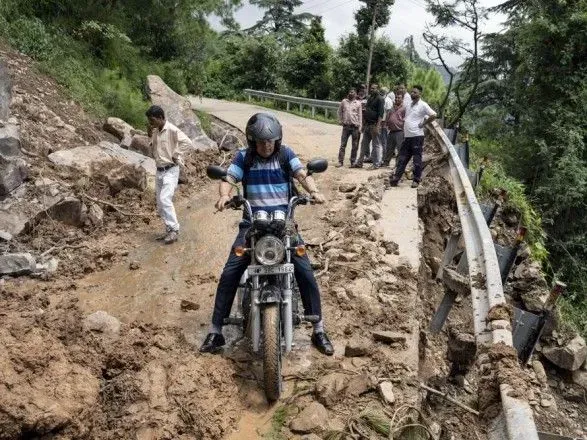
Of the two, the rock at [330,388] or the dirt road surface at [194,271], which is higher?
the rock at [330,388]

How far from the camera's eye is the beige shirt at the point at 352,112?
440 inches

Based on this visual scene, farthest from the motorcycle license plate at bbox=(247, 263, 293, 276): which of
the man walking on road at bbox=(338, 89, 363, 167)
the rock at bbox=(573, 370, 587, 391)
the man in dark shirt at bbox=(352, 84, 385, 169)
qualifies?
the man walking on road at bbox=(338, 89, 363, 167)

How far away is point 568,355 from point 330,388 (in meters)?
4.62

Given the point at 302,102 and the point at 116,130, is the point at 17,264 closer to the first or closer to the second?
the point at 116,130

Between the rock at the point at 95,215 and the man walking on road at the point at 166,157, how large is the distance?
976 millimetres

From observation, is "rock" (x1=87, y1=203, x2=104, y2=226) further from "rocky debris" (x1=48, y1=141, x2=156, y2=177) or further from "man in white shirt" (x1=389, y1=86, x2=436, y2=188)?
"man in white shirt" (x1=389, y1=86, x2=436, y2=188)

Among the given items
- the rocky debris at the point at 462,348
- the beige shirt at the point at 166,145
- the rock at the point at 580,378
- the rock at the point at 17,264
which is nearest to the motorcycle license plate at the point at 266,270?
the rocky debris at the point at 462,348

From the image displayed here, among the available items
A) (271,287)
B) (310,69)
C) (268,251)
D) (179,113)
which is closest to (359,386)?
(271,287)

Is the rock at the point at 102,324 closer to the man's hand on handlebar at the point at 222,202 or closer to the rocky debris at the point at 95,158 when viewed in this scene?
the man's hand on handlebar at the point at 222,202

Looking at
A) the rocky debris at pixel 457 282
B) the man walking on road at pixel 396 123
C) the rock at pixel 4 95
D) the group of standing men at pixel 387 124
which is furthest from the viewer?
the man walking on road at pixel 396 123

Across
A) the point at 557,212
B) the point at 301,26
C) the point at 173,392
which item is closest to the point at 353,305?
the point at 173,392

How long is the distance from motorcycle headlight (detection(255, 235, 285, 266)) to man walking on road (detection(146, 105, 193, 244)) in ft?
11.6

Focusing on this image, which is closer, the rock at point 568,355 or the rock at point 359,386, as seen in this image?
the rock at point 359,386

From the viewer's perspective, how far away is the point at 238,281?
14.6 feet
